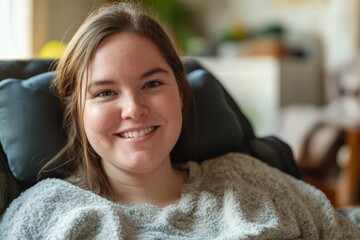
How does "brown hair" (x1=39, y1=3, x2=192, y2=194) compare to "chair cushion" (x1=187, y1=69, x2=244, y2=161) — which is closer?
"brown hair" (x1=39, y1=3, x2=192, y2=194)

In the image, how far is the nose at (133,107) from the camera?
120 centimetres

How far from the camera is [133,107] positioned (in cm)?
120

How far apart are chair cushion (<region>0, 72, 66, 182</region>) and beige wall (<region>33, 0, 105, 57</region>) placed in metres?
2.12

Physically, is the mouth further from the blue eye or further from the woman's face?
the blue eye

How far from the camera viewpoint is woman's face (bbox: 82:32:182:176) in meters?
1.22

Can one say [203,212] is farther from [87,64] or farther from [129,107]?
[87,64]

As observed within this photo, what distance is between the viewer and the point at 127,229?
46.3 inches

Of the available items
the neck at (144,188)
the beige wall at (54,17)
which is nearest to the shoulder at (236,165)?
the neck at (144,188)

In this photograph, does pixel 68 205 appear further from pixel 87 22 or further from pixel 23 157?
pixel 87 22

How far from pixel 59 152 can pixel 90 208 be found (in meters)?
0.21

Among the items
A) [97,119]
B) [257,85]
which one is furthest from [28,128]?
[257,85]

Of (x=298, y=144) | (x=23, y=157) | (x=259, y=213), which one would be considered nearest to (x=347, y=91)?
(x=298, y=144)

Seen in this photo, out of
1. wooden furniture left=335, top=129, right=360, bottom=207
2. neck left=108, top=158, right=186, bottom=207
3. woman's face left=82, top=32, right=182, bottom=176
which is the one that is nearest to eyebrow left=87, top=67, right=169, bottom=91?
woman's face left=82, top=32, right=182, bottom=176

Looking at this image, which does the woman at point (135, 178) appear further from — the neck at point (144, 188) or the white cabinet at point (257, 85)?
the white cabinet at point (257, 85)
